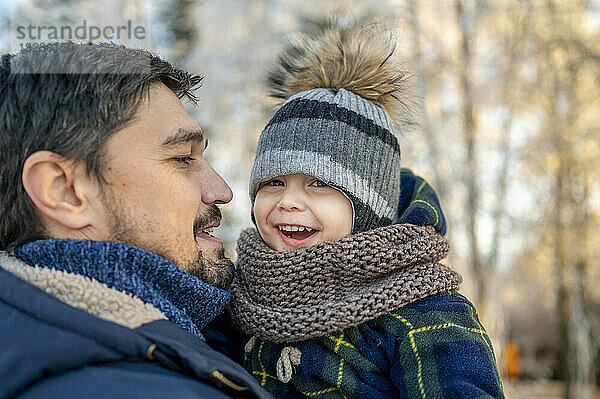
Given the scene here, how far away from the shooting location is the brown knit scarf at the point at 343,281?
188 cm

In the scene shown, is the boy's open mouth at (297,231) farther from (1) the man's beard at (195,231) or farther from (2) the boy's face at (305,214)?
(1) the man's beard at (195,231)

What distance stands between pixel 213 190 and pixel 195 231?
163 mm

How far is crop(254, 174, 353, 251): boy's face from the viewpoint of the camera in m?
2.11

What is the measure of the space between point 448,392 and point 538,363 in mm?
16440

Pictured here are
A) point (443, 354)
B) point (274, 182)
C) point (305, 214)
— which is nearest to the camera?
point (443, 354)

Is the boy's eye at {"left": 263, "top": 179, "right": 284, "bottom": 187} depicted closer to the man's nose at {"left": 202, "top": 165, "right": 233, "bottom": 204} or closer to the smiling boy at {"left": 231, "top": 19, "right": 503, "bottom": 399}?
the smiling boy at {"left": 231, "top": 19, "right": 503, "bottom": 399}

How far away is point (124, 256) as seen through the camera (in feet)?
5.20

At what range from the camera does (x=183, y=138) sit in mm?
1860

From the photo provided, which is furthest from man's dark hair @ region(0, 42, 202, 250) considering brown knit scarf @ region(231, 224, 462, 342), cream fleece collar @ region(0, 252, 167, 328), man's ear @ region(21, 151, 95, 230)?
brown knit scarf @ region(231, 224, 462, 342)

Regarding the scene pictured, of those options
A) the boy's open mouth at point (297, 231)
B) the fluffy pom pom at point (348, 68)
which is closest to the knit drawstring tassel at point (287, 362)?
the boy's open mouth at point (297, 231)

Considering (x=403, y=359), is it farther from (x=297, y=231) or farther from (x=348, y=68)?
(x=348, y=68)

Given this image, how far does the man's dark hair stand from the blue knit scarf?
0.50ft

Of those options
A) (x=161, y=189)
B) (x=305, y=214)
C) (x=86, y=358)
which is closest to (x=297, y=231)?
(x=305, y=214)

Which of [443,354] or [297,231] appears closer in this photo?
[443,354]
